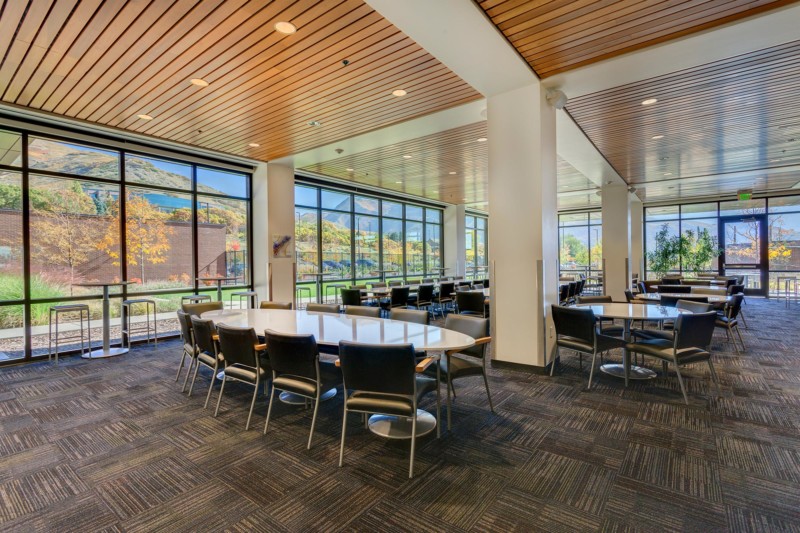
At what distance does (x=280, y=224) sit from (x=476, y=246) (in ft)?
32.1

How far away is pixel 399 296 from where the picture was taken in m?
7.39

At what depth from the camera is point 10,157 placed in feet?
17.2

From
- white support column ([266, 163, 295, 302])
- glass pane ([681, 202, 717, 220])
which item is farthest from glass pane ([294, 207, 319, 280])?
glass pane ([681, 202, 717, 220])

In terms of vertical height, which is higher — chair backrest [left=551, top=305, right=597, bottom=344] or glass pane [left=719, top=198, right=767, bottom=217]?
glass pane [left=719, top=198, right=767, bottom=217]

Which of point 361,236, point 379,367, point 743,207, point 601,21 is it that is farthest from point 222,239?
point 743,207

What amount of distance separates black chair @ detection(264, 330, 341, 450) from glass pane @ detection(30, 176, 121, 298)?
5.01m

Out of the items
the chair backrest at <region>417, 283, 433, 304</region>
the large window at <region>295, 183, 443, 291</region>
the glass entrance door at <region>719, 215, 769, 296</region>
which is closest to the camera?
the chair backrest at <region>417, 283, 433, 304</region>

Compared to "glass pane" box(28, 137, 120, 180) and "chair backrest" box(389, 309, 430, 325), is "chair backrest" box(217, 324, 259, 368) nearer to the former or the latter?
"chair backrest" box(389, 309, 430, 325)

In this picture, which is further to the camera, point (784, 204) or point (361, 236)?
point (784, 204)

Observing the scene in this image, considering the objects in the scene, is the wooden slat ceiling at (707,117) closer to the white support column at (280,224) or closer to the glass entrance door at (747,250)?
the glass entrance door at (747,250)

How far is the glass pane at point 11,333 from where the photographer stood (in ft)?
17.1

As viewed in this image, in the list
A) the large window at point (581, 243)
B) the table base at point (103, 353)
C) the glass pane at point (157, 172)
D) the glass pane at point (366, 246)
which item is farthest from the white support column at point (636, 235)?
the table base at point (103, 353)

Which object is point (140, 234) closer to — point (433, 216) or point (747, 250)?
point (433, 216)

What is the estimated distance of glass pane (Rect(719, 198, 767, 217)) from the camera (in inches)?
469
